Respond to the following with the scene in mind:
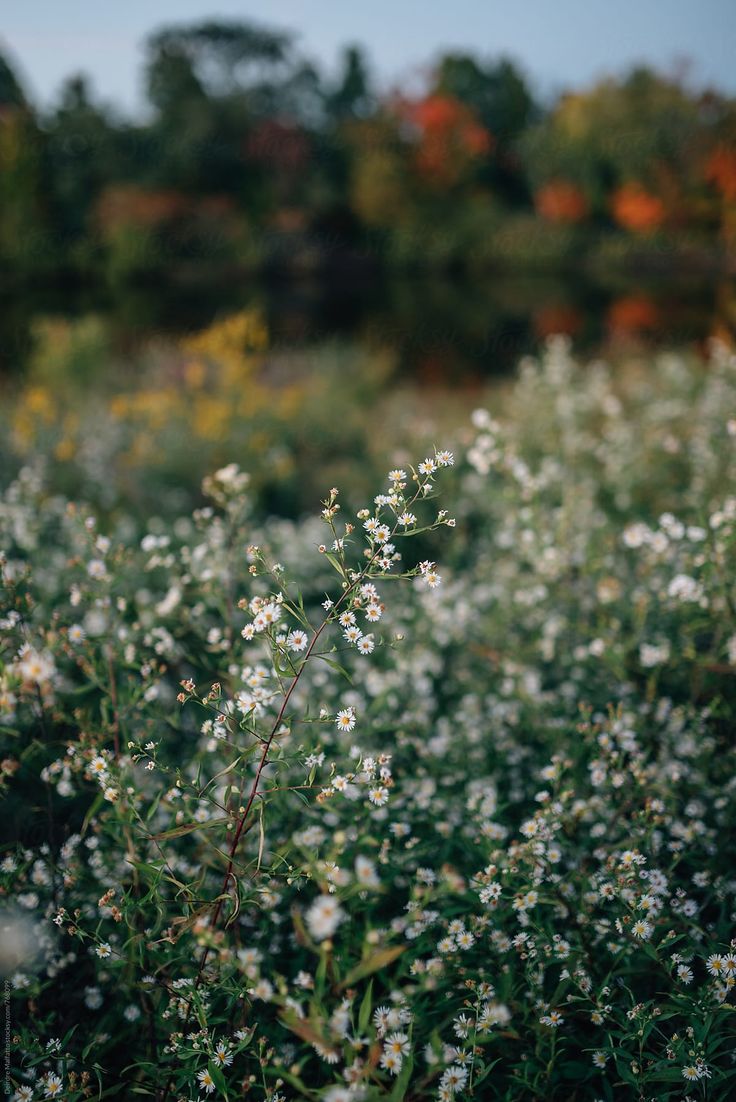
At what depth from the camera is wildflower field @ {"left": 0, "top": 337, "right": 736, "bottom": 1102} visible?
5.72ft

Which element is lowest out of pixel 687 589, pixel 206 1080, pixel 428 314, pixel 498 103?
pixel 206 1080

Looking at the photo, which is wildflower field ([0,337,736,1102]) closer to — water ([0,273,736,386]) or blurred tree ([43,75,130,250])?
water ([0,273,736,386])

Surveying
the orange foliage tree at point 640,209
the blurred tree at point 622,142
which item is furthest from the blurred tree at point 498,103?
the orange foliage tree at point 640,209

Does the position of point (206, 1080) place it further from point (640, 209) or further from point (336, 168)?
point (336, 168)

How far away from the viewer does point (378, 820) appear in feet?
8.50

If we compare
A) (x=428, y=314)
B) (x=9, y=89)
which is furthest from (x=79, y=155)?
(x=428, y=314)

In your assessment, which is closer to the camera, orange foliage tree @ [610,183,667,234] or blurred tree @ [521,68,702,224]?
blurred tree @ [521,68,702,224]

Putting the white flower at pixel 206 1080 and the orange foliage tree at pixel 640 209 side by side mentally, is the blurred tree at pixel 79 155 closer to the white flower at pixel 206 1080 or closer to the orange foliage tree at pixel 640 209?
the orange foliage tree at pixel 640 209

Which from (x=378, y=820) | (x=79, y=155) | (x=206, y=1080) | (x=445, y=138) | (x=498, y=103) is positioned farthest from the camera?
(x=498, y=103)

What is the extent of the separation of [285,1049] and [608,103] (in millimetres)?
51451

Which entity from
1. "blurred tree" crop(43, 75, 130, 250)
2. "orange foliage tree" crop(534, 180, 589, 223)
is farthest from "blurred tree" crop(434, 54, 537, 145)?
"blurred tree" crop(43, 75, 130, 250)

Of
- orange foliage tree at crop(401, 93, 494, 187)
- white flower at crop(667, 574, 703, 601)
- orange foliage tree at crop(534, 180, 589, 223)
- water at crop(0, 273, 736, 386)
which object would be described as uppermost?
orange foliage tree at crop(401, 93, 494, 187)

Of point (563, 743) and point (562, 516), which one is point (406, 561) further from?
point (563, 743)

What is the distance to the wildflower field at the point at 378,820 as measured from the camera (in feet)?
5.72
